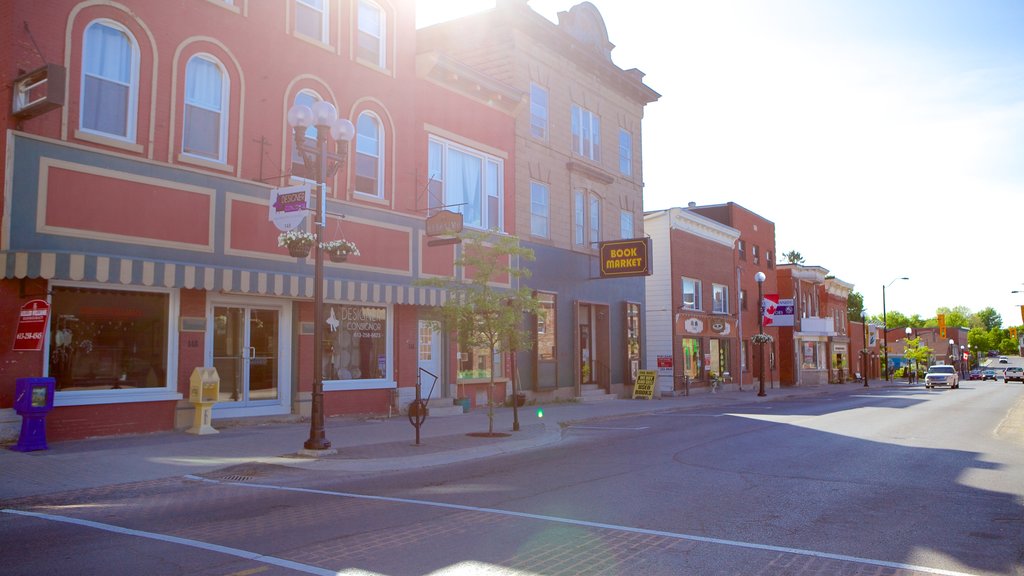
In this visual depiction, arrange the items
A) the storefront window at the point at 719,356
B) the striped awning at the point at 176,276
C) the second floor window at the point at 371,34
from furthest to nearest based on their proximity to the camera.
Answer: the storefront window at the point at 719,356, the second floor window at the point at 371,34, the striped awning at the point at 176,276

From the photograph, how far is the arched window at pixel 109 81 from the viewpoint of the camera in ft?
43.9

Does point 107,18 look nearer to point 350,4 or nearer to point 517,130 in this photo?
point 350,4

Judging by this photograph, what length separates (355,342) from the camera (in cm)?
1834

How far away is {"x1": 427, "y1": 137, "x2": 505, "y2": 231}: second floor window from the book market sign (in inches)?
229

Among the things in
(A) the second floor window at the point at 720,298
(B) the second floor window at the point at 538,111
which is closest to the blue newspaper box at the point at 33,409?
(B) the second floor window at the point at 538,111

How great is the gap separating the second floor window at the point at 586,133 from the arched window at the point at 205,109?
15515mm

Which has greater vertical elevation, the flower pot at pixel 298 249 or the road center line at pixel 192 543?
the flower pot at pixel 298 249

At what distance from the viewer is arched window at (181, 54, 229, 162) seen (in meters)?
15.0

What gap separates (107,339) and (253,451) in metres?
3.75

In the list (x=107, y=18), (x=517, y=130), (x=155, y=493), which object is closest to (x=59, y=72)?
(x=107, y=18)

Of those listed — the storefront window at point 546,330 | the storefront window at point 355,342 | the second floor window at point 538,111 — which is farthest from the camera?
the second floor window at point 538,111

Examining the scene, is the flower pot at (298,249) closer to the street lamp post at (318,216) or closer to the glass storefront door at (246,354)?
the street lamp post at (318,216)

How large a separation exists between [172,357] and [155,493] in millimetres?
5721

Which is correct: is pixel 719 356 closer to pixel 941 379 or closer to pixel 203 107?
pixel 941 379
